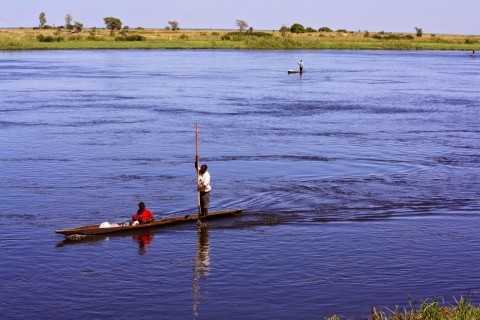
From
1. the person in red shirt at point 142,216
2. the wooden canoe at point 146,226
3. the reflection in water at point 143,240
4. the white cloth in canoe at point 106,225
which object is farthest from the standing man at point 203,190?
the white cloth in canoe at point 106,225

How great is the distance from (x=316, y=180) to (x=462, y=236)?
7.70 m

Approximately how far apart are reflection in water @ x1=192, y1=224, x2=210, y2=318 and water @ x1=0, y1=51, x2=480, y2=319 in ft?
0.21

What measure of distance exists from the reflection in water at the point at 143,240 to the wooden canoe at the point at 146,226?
0.24m

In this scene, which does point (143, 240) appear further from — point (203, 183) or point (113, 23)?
point (113, 23)

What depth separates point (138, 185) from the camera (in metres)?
28.7

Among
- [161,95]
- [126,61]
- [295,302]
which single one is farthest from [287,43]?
[295,302]

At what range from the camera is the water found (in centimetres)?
1859

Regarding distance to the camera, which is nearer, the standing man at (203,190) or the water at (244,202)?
the water at (244,202)

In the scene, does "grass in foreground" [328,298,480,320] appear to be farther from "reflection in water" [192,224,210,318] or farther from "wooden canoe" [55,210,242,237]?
"wooden canoe" [55,210,242,237]

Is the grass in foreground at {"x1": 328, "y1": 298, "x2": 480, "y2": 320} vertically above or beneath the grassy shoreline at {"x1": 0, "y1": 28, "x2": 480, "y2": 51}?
beneath

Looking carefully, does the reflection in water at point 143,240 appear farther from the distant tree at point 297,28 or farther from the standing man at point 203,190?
the distant tree at point 297,28

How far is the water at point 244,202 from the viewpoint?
18594 mm

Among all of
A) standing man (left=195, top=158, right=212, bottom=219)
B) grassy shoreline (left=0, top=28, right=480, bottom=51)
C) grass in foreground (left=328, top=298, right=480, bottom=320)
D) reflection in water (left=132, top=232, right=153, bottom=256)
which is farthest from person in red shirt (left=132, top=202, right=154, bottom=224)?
grassy shoreline (left=0, top=28, right=480, bottom=51)

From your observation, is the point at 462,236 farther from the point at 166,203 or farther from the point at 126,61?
the point at 126,61
